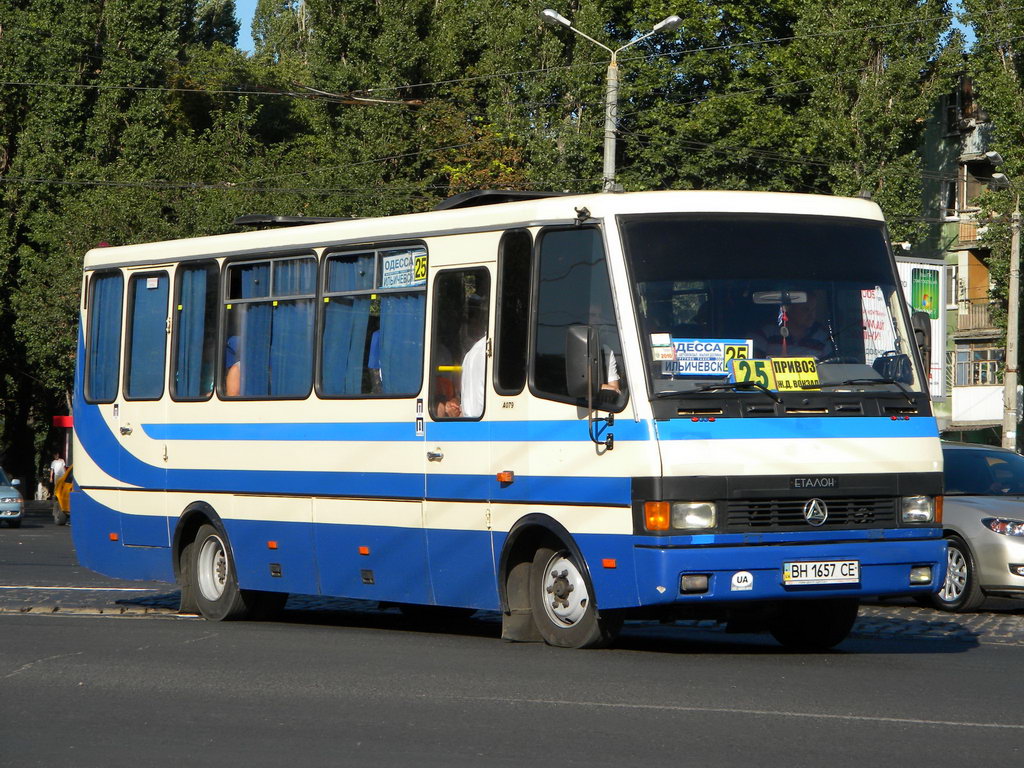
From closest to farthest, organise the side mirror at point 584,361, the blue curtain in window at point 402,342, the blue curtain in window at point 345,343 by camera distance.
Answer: the side mirror at point 584,361 < the blue curtain in window at point 402,342 < the blue curtain in window at point 345,343

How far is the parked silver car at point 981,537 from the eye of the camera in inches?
634

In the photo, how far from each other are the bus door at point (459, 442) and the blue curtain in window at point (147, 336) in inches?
151

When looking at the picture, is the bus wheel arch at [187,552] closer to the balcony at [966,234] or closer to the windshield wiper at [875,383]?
the windshield wiper at [875,383]

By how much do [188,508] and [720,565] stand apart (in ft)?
19.2

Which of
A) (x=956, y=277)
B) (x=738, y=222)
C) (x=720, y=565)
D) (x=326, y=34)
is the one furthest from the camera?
(x=956, y=277)

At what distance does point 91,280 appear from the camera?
16.8 meters

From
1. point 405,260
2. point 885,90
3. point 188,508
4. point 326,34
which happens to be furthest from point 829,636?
point 326,34

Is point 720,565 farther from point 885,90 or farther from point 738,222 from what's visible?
point 885,90

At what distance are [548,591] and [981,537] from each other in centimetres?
595

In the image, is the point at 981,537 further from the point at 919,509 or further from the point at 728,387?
the point at 728,387

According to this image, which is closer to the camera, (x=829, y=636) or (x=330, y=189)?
(x=829, y=636)

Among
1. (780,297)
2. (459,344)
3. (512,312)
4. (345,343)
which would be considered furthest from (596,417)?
(345,343)

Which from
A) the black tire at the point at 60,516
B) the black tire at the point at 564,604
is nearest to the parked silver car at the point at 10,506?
the black tire at the point at 60,516

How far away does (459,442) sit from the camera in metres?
Answer: 12.5
